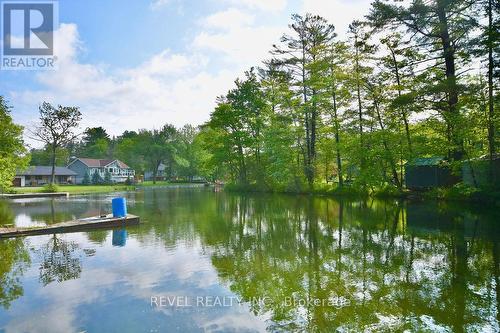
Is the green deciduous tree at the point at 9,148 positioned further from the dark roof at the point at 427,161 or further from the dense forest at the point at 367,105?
the dark roof at the point at 427,161

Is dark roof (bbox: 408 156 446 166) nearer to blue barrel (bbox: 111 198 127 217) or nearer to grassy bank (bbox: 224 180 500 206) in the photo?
grassy bank (bbox: 224 180 500 206)

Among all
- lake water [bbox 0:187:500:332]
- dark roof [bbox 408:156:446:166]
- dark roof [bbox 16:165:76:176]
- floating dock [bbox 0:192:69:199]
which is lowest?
lake water [bbox 0:187:500:332]

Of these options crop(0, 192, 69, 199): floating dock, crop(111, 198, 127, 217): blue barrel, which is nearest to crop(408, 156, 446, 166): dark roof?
crop(111, 198, 127, 217): blue barrel

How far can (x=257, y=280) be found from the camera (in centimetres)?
786

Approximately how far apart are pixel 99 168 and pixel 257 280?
7894 centimetres

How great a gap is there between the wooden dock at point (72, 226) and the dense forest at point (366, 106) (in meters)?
17.6

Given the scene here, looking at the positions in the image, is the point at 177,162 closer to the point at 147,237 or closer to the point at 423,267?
the point at 147,237

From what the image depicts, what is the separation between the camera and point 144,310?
6219mm

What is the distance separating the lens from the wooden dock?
13.6m

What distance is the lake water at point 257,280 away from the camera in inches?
226

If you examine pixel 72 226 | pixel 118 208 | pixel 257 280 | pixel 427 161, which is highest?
pixel 427 161

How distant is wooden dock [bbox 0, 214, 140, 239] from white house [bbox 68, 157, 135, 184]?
59.5m

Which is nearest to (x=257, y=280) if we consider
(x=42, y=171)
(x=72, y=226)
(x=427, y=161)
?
(x=72, y=226)

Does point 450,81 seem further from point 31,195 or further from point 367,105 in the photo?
point 31,195
